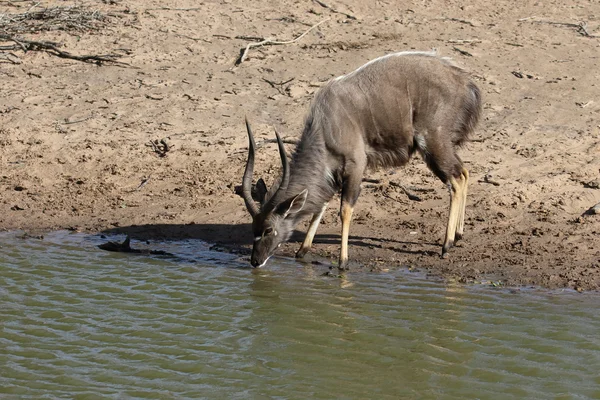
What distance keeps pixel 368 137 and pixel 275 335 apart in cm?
243

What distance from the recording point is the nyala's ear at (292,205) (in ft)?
27.5

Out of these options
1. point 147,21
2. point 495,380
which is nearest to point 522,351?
point 495,380

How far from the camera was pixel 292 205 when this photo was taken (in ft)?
27.7

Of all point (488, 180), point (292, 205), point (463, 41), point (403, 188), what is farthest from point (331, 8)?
point (292, 205)

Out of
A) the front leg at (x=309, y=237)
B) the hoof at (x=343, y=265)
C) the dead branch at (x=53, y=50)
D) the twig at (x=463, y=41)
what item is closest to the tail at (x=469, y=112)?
the front leg at (x=309, y=237)

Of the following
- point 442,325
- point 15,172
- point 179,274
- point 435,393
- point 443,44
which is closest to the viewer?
point 435,393

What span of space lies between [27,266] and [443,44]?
605 centimetres

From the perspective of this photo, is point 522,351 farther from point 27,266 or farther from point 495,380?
point 27,266

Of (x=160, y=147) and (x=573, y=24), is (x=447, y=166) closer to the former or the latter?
(x=160, y=147)

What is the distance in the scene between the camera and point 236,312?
24.5 feet

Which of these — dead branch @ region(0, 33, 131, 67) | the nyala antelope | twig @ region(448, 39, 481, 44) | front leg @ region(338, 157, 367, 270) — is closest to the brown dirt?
twig @ region(448, 39, 481, 44)

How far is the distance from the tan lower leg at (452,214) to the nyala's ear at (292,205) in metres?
1.34

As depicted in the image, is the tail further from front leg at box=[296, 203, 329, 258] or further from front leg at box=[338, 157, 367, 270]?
front leg at box=[296, 203, 329, 258]

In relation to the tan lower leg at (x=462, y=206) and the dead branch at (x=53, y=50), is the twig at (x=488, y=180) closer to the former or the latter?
the tan lower leg at (x=462, y=206)
